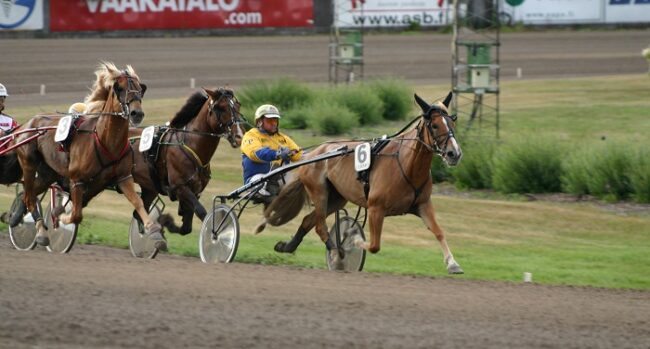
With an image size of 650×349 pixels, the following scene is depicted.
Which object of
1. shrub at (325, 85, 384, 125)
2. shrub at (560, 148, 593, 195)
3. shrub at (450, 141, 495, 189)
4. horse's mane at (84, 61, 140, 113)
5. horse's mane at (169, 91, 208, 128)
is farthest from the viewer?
shrub at (325, 85, 384, 125)

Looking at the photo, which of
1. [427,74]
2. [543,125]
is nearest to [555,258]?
[543,125]

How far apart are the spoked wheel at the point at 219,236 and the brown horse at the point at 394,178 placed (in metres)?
0.75

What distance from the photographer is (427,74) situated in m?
34.7

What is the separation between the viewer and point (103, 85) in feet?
40.3

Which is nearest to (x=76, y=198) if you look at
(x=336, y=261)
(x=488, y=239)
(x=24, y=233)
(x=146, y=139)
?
(x=146, y=139)

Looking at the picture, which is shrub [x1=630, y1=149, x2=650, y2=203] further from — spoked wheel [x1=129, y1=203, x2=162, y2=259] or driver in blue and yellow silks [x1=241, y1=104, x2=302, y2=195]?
spoked wheel [x1=129, y1=203, x2=162, y2=259]

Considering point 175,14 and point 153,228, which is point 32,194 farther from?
point 175,14

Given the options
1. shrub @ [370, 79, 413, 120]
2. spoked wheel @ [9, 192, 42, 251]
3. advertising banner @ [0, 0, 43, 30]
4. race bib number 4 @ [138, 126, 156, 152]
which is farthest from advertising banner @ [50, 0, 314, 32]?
race bib number 4 @ [138, 126, 156, 152]

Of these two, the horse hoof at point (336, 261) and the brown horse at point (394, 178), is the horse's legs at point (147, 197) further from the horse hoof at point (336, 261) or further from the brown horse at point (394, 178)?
the horse hoof at point (336, 261)

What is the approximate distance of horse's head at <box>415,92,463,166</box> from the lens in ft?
34.3

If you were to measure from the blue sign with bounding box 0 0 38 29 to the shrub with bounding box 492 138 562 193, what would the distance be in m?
21.1

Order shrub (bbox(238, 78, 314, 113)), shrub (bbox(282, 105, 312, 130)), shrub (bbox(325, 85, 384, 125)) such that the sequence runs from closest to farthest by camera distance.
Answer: shrub (bbox(282, 105, 312, 130)), shrub (bbox(325, 85, 384, 125)), shrub (bbox(238, 78, 314, 113))

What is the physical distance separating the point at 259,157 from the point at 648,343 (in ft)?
16.8

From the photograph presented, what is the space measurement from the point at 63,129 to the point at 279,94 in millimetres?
Answer: 15672
